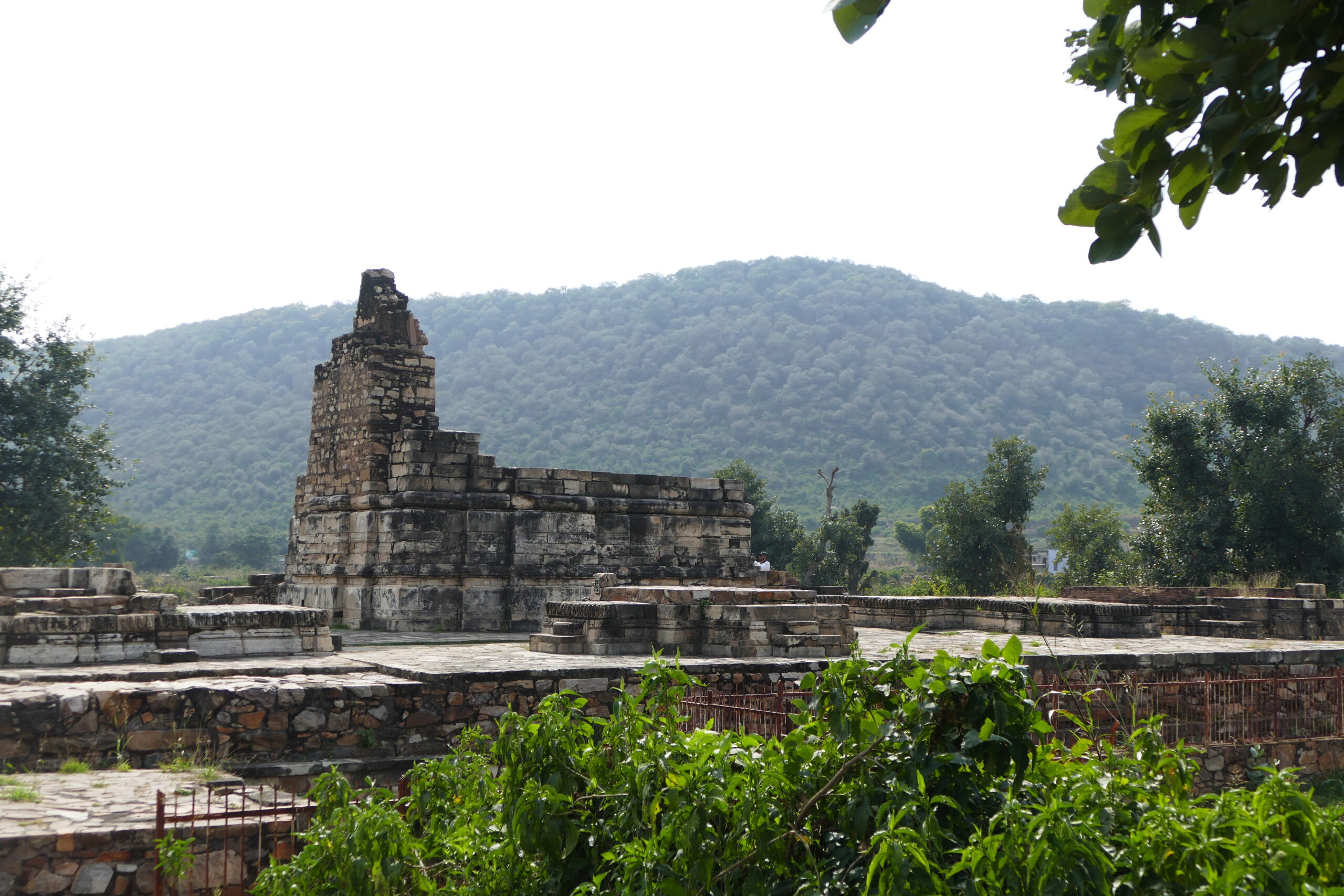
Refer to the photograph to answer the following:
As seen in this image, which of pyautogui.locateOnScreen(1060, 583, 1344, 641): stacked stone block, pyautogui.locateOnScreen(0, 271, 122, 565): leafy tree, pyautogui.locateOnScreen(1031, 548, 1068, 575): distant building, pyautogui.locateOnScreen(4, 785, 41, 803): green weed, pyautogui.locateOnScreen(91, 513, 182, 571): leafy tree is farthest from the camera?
pyautogui.locateOnScreen(91, 513, 182, 571): leafy tree

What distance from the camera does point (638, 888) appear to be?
2902 millimetres

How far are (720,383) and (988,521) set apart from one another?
63.1m

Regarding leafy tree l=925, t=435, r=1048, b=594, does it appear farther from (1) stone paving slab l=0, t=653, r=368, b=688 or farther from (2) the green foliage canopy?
(2) the green foliage canopy

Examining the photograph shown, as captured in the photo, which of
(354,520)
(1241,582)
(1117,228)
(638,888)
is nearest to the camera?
(1117,228)

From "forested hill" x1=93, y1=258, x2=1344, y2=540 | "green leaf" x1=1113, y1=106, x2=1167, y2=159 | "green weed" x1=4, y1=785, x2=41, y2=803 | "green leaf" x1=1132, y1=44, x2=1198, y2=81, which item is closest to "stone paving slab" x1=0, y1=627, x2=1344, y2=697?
"green weed" x1=4, y1=785, x2=41, y2=803

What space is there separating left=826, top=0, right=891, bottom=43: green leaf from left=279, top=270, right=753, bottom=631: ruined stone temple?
42.5ft

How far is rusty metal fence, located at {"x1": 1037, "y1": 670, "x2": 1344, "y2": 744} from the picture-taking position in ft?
30.6

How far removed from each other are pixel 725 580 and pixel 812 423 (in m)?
66.5

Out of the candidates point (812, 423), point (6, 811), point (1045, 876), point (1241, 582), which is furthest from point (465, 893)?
point (812, 423)

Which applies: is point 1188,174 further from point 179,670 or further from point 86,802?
point 179,670

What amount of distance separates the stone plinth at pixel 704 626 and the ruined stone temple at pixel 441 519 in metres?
3.56

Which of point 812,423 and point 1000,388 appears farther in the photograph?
point 1000,388

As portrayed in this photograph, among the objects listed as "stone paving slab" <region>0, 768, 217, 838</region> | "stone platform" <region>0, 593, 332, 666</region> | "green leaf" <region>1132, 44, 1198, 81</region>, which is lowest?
"stone paving slab" <region>0, 768, 217, 838</region>

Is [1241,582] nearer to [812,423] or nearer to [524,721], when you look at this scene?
[524,721]
